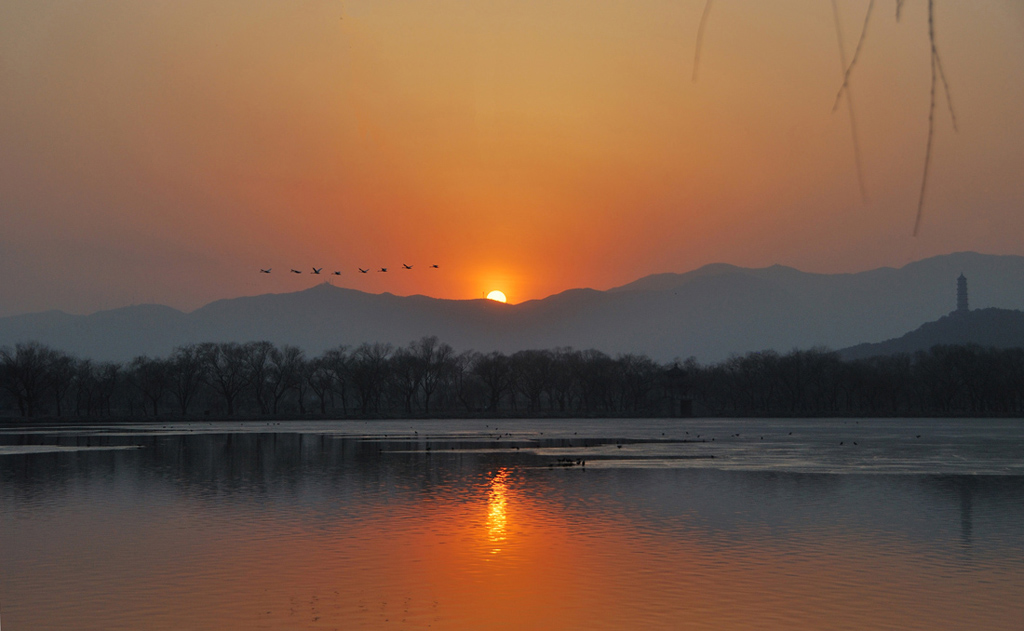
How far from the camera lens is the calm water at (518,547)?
20250mm

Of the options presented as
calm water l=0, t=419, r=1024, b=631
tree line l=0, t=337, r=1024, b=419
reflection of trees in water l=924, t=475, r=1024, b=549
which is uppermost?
tree line l=0, t=337, r=1024, b=419

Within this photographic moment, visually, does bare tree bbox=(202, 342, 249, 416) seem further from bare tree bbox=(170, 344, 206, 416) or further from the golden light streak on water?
the golden light streak on water

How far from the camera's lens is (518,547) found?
92.9ft

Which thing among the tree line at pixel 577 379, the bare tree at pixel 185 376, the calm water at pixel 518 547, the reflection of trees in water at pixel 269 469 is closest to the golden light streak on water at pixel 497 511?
the calm water at pixel 518 547

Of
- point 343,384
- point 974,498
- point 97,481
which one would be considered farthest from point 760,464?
point 343,384

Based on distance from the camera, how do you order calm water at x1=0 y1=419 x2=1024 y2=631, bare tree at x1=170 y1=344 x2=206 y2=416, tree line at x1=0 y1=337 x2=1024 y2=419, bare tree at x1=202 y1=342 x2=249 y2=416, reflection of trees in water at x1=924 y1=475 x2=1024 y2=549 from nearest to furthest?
calm water at x1=0 y1=419 x2=1024 y2=631 < reflection of trees in water at x1=924 y1=475 x2=1024 y2=549 < tree line at x1=0 y1=337 x2=1024 y2=419 < bare tree at x1=170 y1=344 x2=206 y2=416 < bare tree at x1=202 y1=342 x2=249 y2=416

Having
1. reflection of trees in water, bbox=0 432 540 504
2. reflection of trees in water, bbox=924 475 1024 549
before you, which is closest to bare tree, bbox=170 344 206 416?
reflection of trees in water, bbox=0 432 540 504

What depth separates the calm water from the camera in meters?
20.2

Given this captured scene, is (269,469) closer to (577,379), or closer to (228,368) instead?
(228,368)

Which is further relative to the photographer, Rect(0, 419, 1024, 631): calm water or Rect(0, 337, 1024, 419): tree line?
Rect(0, 337, 1024, 419): tree line

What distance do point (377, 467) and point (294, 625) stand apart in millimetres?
37637

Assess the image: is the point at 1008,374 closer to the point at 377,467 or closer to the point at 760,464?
the point at 760,464

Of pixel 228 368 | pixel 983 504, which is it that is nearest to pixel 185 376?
pixel 228 368

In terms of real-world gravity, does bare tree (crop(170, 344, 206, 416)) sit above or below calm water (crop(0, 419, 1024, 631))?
above
